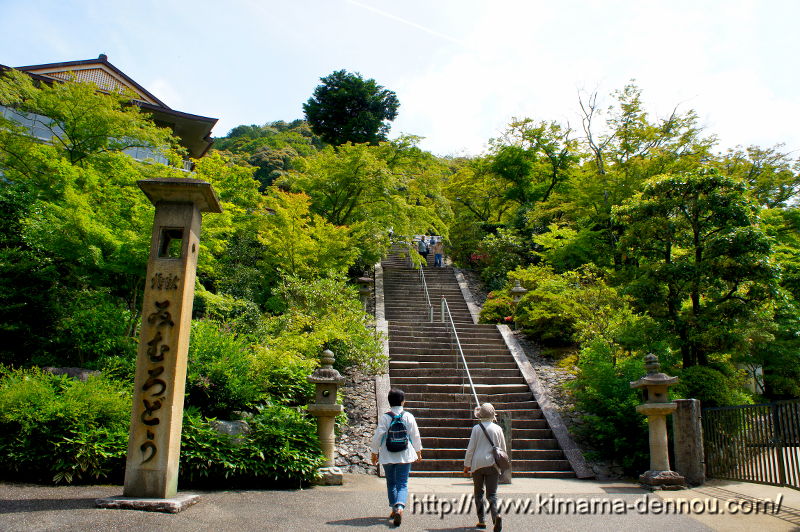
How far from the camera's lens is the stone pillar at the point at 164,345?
5902mm

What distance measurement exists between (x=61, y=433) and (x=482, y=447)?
5.62 m

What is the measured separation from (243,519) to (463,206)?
2431 centimetres

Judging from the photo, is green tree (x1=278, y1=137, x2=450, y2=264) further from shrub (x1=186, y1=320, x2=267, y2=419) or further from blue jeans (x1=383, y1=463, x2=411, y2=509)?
blue jeans (x1=383, y1=463, x2=411, y2=509)

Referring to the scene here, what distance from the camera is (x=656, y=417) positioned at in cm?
880

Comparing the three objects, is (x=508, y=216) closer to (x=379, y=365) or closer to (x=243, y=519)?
(x=379, y=365)

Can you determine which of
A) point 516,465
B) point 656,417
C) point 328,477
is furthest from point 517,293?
point 328,477

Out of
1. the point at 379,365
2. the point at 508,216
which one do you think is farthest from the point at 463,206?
the point at 379,365

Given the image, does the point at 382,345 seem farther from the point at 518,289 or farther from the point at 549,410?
the point at 518,289

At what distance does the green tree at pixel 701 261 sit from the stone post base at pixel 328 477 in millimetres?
6712

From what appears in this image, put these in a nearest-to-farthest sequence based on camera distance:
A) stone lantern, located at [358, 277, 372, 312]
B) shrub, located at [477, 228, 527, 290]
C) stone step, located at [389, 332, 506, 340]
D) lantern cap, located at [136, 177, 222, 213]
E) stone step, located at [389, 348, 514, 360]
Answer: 1. lantern cap, located at [136, 177, 222, 213]
2. stone step, located at [389, 348, 514, 360]
3. stone step, located at [389, 332, 506, 340]
4. stone lantern, located at [358, 277, 372, 312]
5. shrub, located at [477, 228, 527, 290]

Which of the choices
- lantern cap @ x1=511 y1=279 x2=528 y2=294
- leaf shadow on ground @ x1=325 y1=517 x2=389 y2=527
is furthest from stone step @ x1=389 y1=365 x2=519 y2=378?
leaf shadow on ground @ x1=325 y1=517 x2=389 y2=527

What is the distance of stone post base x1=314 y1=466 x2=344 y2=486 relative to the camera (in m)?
7.98

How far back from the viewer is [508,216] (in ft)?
91.0

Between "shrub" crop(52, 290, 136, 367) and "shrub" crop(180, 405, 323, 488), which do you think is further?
"shrub" crop(52, 290, 136, 367)
